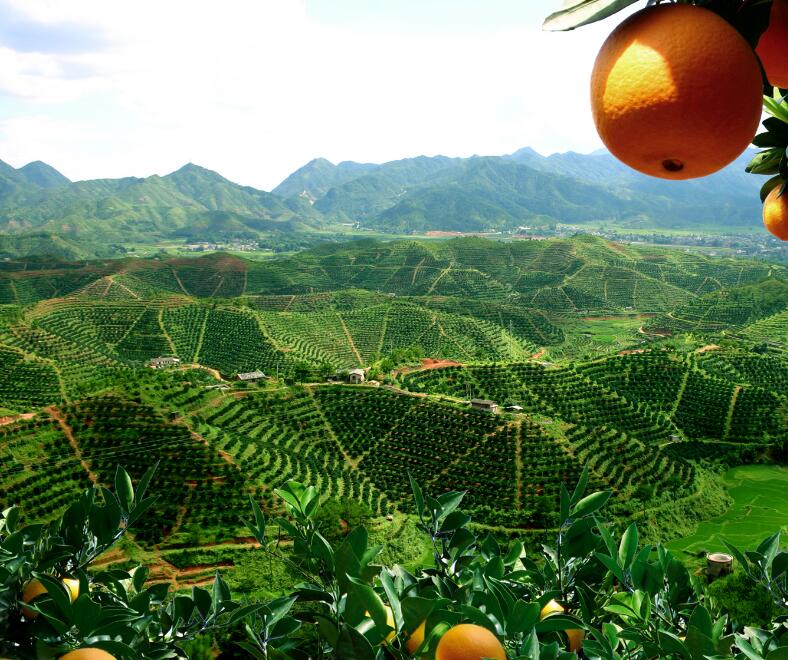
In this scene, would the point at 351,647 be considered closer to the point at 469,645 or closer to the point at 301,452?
the point at 469,645

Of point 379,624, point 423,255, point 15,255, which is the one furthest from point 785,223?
point 15,255

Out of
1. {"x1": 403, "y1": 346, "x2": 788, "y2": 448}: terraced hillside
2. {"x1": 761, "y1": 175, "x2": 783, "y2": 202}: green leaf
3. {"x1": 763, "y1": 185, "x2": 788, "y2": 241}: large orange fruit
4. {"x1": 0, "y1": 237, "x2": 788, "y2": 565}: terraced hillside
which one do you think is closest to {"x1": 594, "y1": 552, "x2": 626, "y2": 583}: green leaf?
{"x1": 763, "y1": 185, "x2": 788, "y2": 241}: large orange fruit

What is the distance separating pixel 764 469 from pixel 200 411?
36.6 m

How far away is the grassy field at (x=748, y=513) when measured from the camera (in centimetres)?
2861

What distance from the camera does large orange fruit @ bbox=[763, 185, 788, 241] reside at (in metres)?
1.93

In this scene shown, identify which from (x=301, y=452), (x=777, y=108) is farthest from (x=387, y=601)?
(x=301, y=452)

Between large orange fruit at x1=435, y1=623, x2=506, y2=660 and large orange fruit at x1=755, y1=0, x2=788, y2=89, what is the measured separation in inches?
68.6

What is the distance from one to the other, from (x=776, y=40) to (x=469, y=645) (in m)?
1.80

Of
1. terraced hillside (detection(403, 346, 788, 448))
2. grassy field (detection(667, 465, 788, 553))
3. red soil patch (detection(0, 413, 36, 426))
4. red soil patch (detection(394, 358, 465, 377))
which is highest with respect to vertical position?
red soil patch (detection(0, 413, 36, 426))

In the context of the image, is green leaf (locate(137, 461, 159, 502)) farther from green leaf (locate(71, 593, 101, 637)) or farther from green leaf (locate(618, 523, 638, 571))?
green leaf (locate(618, 523, 638, 571))

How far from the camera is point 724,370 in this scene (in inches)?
1940

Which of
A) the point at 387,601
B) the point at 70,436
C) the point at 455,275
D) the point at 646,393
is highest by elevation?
the point at 387,601

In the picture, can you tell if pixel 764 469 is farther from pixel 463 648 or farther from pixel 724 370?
pixel 463 648

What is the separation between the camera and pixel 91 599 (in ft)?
7.26
